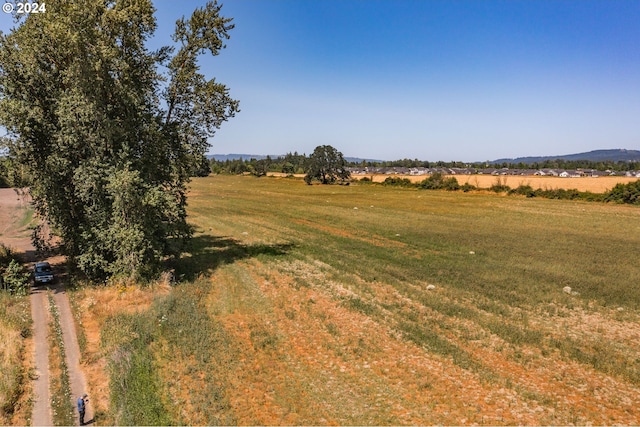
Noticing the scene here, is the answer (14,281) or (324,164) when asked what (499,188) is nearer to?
(324,164)

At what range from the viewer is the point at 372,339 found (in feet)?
53.0

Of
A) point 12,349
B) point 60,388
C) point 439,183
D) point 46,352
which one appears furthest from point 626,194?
point 12,349

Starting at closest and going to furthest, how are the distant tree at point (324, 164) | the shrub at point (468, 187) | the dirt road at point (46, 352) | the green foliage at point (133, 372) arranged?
the green foliage at point (133, 372) → the dirt road at point (46, 352) → the shrub at point (468, 187) → the distant tree at point (324, 164)

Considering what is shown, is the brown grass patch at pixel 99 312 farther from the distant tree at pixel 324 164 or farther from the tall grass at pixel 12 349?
the distant tree at pixel 324 164

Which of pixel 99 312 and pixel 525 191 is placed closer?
pixel 99 312

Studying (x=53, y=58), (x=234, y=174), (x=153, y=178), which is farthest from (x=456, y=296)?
(x=234, y=174)

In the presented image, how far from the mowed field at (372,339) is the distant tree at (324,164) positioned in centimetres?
10286

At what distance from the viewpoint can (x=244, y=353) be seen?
48.2 feet

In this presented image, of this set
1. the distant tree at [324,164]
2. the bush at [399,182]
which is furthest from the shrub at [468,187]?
the distant tree at [324,164]

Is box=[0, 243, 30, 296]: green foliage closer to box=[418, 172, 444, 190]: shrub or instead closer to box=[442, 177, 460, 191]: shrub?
box=[418, 172, 444, 190]: shrub

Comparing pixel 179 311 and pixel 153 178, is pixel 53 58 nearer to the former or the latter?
pixel 153 178

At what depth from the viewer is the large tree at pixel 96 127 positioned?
19578 millimetres

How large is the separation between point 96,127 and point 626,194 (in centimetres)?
8917

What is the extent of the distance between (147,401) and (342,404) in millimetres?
6280
